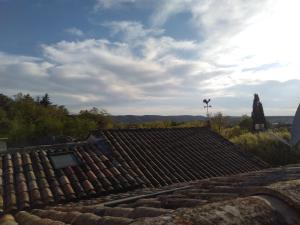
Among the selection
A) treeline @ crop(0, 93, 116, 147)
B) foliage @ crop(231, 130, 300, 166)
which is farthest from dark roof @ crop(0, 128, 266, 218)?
treeline @ crop(0, 93, 116, 147)

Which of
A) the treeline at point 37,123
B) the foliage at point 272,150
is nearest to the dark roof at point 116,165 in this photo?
the foliage at point 272,150

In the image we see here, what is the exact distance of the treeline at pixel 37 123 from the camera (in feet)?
134

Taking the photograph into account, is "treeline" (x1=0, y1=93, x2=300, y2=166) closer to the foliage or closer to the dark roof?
the foliage

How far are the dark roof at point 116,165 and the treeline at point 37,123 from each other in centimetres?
2183

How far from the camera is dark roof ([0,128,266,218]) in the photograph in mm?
10164

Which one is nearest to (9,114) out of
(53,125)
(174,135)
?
(53,125)

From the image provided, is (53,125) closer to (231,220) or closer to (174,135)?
(174,135)

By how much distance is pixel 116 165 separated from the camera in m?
12.6

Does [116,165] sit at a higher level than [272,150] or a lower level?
higher

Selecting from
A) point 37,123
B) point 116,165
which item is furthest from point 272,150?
point 37,123

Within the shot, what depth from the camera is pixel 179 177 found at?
1280cm

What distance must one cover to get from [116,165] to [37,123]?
115 feet

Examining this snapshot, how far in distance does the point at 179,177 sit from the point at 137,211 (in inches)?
366

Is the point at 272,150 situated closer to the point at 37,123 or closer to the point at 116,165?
the point at 116,165
